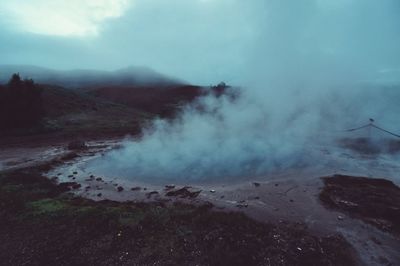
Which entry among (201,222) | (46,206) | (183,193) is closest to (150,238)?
(201,222)

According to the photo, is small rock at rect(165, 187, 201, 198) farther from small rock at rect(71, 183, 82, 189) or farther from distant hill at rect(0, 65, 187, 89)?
distant hill at rect(0, 65, 187, 89)

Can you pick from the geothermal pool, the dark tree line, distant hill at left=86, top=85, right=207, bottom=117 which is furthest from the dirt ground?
distant hill at left=86, top=85, right=207, bottom=117

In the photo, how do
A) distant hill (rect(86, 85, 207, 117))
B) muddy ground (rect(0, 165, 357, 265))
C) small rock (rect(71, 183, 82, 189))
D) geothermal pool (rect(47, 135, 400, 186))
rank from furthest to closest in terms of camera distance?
distant hill (rect(86, 85, 207, 117)) < geothermal pool (rect(47, 135, 400, 186)) < small rock (rect(71, 183, 82, 189)) < muddy ground (rect(0, 165, 357, 265))

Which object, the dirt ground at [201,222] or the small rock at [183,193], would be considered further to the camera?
the small rock at [183,193]

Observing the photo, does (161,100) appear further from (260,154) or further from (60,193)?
(60,193)

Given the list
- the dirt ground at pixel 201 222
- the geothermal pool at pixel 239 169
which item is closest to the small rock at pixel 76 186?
the dirt ground at pixel 201 222

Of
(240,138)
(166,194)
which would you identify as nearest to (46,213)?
(166,194)

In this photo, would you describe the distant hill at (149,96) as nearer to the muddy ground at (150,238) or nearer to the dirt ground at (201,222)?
the dirt ground at (201,222)

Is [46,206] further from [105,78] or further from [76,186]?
[105,78]

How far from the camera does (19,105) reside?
19.5m

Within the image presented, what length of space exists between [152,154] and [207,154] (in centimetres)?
251

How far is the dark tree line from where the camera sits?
19047 mm

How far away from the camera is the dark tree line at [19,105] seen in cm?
1905

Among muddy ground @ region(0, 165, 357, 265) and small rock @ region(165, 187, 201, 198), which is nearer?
muddy ground @ region(0, 165, 357, 265)
